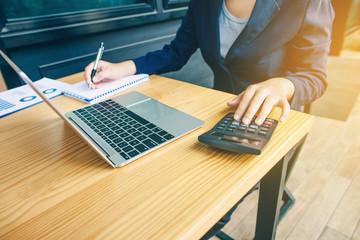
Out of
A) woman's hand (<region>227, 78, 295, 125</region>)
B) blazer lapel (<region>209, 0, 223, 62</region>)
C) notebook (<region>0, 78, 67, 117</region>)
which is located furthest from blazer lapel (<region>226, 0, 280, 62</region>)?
notebook (<region>0, 78, 67, 117</region>)

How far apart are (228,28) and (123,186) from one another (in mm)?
762

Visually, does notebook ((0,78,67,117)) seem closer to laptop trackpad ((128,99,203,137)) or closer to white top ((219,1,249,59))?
laptop trackpad ((128,99,203,137))

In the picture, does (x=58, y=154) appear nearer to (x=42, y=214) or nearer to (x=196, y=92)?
(x=42, y=214)

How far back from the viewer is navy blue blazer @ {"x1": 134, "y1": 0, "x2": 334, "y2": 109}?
671mm

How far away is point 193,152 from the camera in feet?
1.40

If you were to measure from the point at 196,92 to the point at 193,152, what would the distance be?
0.99 feet

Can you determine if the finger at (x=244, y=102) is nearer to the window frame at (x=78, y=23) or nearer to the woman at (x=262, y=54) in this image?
the woman at (x=262, y=54)

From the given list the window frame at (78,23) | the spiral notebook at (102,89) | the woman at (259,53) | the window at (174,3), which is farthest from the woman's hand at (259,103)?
the window at (174,3)

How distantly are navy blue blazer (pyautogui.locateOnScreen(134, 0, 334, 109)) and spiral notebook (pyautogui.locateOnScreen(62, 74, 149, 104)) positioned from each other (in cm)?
8

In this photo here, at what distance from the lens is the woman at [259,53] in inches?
22.9

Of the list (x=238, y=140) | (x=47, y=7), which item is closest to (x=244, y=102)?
(x=238, y=140)

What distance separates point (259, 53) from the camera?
2.54ft

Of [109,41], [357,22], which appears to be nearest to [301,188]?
[109,41]

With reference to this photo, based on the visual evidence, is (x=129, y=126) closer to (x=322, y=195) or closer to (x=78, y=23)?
(x=78, y=23)
